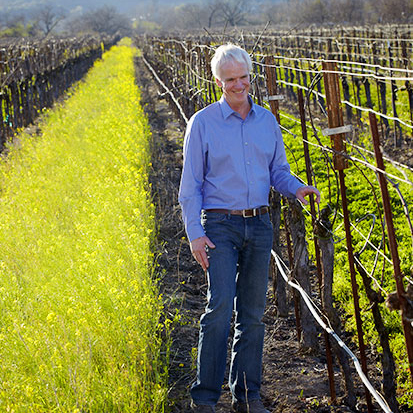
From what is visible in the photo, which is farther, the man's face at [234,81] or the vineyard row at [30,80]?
the vineyard row at [30,80]

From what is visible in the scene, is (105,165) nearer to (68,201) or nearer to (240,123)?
(68,201)

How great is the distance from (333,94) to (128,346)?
1.69 meters

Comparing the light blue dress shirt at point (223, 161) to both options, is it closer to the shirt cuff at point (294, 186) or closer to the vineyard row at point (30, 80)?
the shirt cuff at point (294, 186)

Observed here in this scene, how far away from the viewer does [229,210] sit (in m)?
3.35

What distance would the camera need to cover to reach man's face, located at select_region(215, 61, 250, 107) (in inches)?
127

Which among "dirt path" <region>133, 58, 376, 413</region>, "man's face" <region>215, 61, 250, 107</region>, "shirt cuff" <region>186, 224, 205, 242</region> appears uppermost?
"man's face" <region>215, 61, 250, 107</region>

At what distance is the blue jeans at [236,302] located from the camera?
10.8 ft

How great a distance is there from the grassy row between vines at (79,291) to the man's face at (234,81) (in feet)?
4.49

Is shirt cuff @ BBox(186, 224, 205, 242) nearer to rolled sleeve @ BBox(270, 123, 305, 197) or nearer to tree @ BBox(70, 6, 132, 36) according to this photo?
rolled sleeve @ BBox(270, 123, 305, 197)

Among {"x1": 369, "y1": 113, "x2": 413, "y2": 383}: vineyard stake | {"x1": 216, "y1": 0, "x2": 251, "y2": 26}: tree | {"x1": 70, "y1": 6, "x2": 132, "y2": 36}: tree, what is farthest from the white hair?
{"x1": 70, "y1": 6, "x2": 132, "y2": 36}: tree

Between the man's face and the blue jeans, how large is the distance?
1.84ft

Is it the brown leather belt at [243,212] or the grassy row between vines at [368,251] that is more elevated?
the brown leather belt at [243,212]

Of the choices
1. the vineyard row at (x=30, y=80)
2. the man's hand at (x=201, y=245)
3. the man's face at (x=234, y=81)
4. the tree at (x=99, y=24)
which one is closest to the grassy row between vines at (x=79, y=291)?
the man's hand at (x=201, y=245)

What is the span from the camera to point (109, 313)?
408cm
